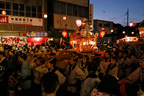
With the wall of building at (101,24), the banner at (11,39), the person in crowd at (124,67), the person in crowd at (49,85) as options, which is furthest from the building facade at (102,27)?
the person in crowd at (49,85)

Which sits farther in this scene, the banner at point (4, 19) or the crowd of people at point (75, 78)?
the banner at point (4, 19)

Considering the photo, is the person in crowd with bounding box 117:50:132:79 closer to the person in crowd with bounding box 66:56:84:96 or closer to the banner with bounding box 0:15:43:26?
the person in crowd with bounding box 66:56:84:96

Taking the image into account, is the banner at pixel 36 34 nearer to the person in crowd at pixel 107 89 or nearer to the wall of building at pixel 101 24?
the person in crowd at pixel 107 89

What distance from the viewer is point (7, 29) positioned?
17531 mm

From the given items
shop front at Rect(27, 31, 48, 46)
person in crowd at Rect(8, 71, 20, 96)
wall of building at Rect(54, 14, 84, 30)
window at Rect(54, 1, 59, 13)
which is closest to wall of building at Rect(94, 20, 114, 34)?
wall of building at Rect(54, 14, 84, 30)

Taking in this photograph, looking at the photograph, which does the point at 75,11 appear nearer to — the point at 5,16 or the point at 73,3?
the point at 73,3

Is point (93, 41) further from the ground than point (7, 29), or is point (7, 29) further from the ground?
point (7, 29)

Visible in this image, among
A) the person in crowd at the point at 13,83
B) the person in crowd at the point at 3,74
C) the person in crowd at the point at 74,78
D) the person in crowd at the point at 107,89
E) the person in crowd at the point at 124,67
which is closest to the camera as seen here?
the person in crowd at the point at 107,89

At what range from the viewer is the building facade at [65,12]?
21.3m

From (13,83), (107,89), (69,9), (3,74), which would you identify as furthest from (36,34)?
(107,89)

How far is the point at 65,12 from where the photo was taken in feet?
73.7

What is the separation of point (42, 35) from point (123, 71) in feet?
47.6

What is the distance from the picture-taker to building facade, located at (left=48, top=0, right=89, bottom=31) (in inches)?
838

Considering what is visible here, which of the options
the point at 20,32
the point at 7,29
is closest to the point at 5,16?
the point at 7,29
